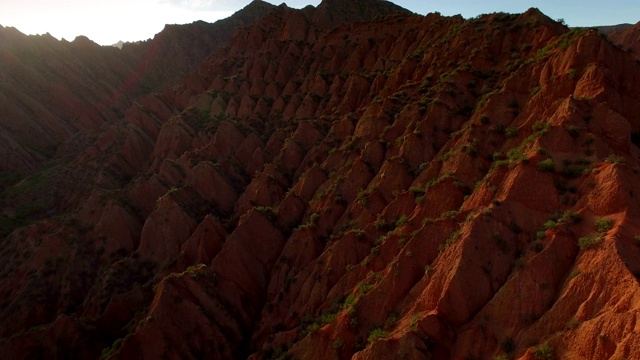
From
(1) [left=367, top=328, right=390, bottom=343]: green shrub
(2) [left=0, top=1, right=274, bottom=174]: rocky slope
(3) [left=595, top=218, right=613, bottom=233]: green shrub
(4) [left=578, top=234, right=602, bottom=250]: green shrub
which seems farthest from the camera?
(2) [left=0, top=1, right=274, bottom=174]: rocky slope

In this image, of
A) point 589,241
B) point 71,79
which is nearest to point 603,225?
point 589,241

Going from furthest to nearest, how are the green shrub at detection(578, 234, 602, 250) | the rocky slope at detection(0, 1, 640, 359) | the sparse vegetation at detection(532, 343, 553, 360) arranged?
the rocky slope at detection(0, 1, 640, 359), the green shrub at detection(578, 234, 602, 250), the sparse vegetation at detection(532, 343, 553, 360)

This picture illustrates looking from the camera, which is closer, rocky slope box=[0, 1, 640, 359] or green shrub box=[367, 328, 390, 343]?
rocky slope box=[0, 1, 640, 359]

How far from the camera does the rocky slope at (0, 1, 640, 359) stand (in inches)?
736

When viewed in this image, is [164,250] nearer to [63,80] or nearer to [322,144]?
[322,144]

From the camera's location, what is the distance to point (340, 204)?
32188mm

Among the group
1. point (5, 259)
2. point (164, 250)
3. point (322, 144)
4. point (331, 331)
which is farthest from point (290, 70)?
point (331, 331)

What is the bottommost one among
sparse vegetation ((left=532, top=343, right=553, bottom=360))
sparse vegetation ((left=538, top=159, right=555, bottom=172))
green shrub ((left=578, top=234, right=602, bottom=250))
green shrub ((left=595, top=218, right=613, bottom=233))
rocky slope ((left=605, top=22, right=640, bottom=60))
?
sparse vegetation ((left=532, top=343, right=553, bottom=360))

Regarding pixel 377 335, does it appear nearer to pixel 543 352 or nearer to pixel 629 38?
pixel 543 352

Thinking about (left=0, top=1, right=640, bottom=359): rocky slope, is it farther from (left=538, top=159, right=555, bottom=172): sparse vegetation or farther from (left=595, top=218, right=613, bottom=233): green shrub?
(left=538, top=159, right=555, bottom=172): sparse vegetation

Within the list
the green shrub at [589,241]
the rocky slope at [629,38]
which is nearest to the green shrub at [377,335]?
the green shrub at [589,241]

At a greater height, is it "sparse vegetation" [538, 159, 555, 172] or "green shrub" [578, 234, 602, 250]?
"sparse vegetation" [538, 159, 555, 172]

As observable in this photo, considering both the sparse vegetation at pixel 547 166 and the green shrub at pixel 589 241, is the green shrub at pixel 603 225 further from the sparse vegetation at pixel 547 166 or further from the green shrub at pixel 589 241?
the sparse vegetation at pixel 547 166

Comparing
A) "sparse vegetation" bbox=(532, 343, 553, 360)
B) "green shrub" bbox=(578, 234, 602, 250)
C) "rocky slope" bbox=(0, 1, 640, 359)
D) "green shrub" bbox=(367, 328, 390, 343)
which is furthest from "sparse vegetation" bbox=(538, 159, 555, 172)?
"green shrub" bbox=(367, 328, 390, 343)
